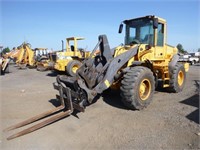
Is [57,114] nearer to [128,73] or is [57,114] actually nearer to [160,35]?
[128,73]

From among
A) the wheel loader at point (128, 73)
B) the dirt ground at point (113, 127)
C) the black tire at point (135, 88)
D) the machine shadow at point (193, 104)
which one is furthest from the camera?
the black tire at point (135, 88)

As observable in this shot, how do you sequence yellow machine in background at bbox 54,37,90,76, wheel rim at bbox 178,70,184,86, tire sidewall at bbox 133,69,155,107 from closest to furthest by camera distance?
1. tire sidewall at bbox 133,69,155,107
2. wheel rim at bbox 178,70,184,86
3. yellow machine in background at bbox 54,37,90,76

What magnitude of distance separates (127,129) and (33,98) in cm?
403

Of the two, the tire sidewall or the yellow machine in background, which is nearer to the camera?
the tire sidewall

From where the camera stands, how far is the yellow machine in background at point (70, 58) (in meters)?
11.7

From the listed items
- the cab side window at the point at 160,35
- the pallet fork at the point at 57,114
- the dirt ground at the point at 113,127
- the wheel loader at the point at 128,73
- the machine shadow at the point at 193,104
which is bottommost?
the dirt ground at the point at 113,127

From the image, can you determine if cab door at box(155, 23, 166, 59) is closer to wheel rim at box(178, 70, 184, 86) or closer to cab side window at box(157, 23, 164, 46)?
cab side window at box(157, 23, 164, 46)

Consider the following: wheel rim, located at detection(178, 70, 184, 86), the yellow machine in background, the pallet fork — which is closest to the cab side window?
wheel rim, located at detection(178, 70, 184, 86)

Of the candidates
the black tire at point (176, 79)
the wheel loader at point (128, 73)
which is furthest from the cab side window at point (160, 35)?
the black tire at point (176, 79)

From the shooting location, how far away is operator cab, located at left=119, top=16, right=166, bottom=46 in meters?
6.71

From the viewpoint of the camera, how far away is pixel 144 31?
22.4 ft

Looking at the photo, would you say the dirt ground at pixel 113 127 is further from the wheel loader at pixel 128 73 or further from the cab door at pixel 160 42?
the cab door at pixel 160 42

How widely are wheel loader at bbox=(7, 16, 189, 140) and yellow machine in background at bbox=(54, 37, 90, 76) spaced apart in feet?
16.8

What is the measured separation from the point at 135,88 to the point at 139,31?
108 inches
